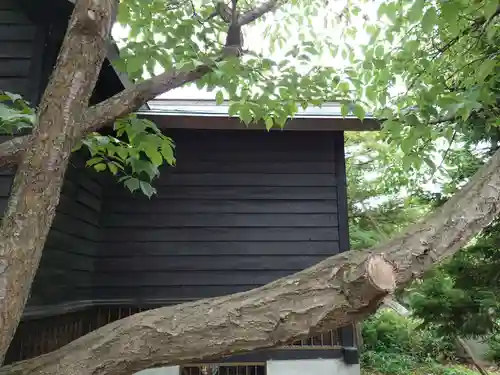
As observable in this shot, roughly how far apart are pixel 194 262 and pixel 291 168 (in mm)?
1463

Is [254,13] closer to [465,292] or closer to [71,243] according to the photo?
[71,243]

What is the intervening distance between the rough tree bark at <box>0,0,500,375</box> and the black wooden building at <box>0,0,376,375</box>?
9.17 feet

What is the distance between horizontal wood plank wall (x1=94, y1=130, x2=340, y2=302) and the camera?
471 cm

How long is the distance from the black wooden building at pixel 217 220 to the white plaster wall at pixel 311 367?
72 mm

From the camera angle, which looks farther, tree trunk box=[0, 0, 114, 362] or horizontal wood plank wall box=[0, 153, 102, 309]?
horizontal wood plank wall box=[0, 153, 102, 309]

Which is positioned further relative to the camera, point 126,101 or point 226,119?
point 226,119

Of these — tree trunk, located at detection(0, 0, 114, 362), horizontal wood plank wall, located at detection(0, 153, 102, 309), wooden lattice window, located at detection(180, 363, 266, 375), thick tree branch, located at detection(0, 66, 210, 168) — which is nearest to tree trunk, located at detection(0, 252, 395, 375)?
tree trunk, located at detection(0, 0, 114, 362)

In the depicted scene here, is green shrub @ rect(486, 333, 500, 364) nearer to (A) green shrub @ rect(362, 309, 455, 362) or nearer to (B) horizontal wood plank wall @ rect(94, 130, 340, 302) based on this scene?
(B) horizontal wood plank wall @ rect(94, 130, 340, 302)

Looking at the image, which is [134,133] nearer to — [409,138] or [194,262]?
[409,138]

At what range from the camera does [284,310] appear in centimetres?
125

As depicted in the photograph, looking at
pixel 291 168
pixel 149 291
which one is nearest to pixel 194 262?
pixel 149 291

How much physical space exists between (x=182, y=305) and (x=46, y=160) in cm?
64

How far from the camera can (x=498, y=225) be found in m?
4.47

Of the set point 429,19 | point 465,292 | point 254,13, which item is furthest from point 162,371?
point 429,19
